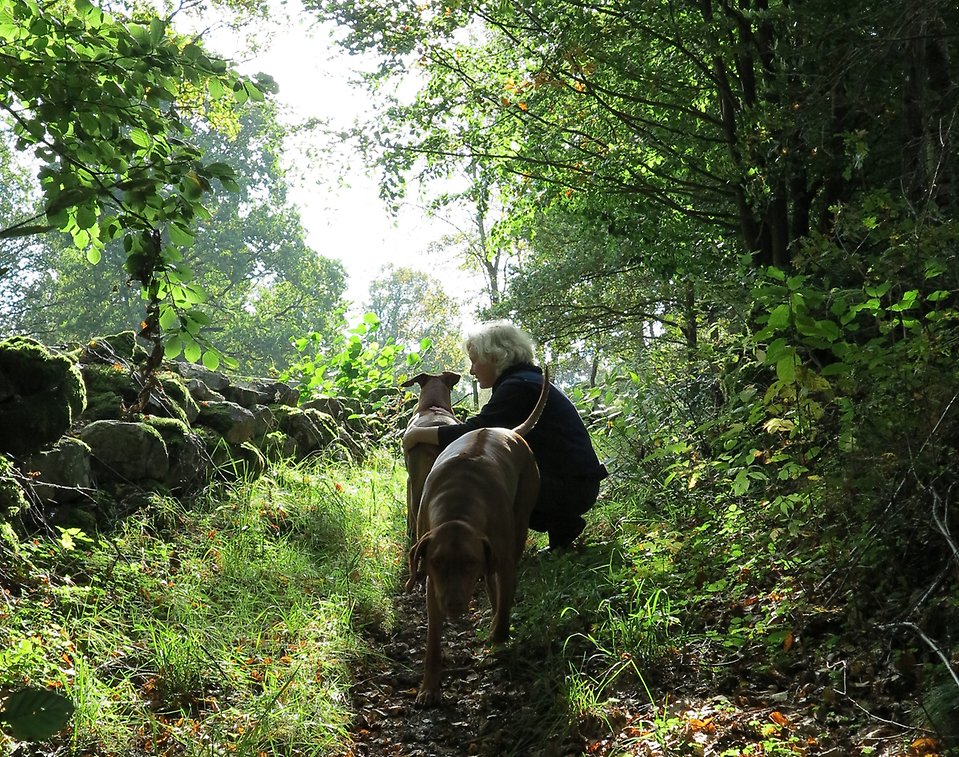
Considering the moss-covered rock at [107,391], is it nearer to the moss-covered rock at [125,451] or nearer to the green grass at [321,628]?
the moss-covered rock at [125,451]

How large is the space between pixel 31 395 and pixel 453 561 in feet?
10.2

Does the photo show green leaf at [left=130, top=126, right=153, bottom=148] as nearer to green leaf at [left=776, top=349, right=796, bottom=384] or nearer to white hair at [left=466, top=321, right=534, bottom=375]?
green leaf at [left=776, top=349, right=796, bottom=384]

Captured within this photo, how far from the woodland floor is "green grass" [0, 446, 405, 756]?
0.27m

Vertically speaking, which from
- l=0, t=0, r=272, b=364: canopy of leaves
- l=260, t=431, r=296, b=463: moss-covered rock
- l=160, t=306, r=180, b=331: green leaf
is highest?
l=0, t=0, r=272, b=364: canopy of leaves

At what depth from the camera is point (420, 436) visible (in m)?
5.26

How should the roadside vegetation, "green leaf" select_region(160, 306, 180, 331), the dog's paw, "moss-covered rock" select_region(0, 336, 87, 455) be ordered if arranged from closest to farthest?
"green leaf" select_region(160, 306, 180, 331) < the roadside vegetation < the dog's paw < "moss-covered rock" select_region(0, 336, 87, 455)

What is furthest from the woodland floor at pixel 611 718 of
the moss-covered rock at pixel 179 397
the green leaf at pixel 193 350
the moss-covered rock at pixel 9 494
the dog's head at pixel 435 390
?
the moss-covered rock at pixel 179 397

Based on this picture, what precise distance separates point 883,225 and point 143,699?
4.05 meters

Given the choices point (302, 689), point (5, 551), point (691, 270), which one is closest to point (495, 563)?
point (302, 689)

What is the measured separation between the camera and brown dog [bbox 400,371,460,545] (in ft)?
17.5

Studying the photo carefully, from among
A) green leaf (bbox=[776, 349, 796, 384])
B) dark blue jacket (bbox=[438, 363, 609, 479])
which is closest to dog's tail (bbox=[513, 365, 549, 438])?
dark blue jacket (bbox=[438, 363, 609, 479])

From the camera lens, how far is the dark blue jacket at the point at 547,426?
545 centimetres

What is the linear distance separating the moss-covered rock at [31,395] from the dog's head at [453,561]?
9.02 feet

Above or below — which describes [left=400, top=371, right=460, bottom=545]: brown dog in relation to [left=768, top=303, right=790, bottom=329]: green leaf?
below
